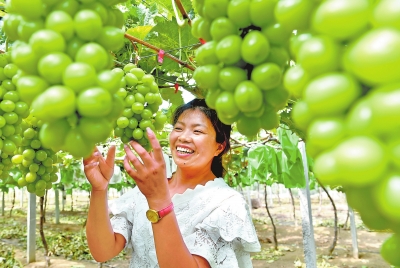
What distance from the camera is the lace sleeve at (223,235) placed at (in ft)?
5.67

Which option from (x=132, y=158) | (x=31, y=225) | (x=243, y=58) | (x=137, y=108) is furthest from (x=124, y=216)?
(x=31, y=225)

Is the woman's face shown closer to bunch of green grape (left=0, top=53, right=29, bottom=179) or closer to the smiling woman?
the smiling woman

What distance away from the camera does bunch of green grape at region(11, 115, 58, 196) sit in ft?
5.07

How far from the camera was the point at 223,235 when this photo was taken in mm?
1737

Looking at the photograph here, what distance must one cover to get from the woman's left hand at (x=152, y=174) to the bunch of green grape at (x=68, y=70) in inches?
27.6

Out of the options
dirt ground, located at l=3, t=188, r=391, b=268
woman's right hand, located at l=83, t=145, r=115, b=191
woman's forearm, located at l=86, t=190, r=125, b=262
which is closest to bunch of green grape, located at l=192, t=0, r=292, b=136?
woman's right hand, located at l=83, t=145, r=115, b=191

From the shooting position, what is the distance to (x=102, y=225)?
186cm

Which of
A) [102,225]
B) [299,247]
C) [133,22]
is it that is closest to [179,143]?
[102,225]

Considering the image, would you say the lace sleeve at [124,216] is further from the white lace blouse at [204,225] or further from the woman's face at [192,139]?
the woman's face at [192,139]

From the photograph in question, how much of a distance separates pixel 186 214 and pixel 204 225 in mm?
221

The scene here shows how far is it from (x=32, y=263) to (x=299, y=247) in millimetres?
7899

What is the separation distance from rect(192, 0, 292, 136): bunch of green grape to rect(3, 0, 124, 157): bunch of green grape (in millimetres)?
140

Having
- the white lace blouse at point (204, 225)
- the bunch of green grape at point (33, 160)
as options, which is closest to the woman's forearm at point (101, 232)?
the white lace blouse at point (204, 225)

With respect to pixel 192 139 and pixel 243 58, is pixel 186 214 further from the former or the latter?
pixel 243 58
